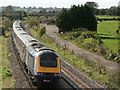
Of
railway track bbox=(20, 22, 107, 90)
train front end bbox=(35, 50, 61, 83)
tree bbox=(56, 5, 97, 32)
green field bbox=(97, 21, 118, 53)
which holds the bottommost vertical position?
railway track bbox=(20, 22, 107, 90)

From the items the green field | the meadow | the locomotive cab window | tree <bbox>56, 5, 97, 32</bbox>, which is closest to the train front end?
the locomotive cab window

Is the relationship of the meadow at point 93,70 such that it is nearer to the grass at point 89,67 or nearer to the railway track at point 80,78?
the grass at point 89,67

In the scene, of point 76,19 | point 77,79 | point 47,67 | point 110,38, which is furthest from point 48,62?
point 110,38

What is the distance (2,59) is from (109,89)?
47.8 feet

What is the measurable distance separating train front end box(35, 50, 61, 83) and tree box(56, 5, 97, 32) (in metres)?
34.5

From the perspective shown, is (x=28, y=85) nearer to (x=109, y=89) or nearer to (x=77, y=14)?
(x=109, y=89)

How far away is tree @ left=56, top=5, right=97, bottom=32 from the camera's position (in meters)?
49.1

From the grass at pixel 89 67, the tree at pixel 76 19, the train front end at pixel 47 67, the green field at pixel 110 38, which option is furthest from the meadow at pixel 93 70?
the tree at pixel 76 19

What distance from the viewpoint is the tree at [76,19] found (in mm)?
49094

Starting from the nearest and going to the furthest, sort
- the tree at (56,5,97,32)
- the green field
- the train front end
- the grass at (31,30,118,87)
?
the train front end → the grass at (31,30,118,87) → the green field → the tree at (56,5,97,32)

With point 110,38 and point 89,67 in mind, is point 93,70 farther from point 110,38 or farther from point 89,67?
point 110,38

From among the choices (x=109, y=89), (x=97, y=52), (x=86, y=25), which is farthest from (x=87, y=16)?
(x=109, y=89)

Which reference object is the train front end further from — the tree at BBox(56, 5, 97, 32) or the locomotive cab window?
the tree at BBox(56, 5, 97, 32)

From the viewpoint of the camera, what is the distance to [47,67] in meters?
14.8
